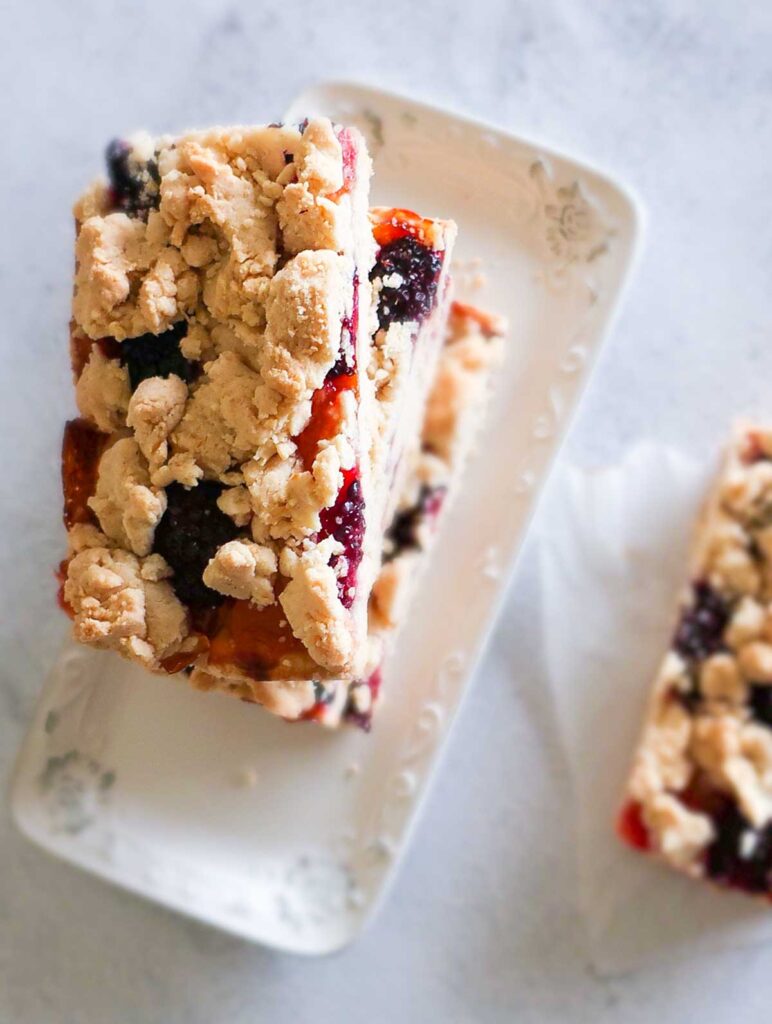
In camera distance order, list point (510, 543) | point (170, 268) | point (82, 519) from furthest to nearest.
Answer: point (510, 543), point (82, 519), point (170, 268)

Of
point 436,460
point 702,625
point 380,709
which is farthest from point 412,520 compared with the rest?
point 702,625

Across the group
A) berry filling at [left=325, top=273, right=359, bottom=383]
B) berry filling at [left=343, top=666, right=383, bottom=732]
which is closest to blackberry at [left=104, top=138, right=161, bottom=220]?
berry filling at [left=325, top=273, right=359, bottom=383]

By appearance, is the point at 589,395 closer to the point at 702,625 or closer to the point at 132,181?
the point at 702,625

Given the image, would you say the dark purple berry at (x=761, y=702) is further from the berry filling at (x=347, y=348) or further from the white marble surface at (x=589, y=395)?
the berry filling at (x=347, y=348)

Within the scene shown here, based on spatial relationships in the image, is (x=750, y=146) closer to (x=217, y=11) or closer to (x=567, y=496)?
(x=567, y=496)

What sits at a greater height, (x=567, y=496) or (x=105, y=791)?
(x=567, y=496)

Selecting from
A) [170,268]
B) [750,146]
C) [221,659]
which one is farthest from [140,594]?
[750,146]

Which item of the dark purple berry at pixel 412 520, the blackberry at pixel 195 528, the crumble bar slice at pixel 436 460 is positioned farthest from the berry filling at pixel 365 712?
the blackberry at pixel 195 528
